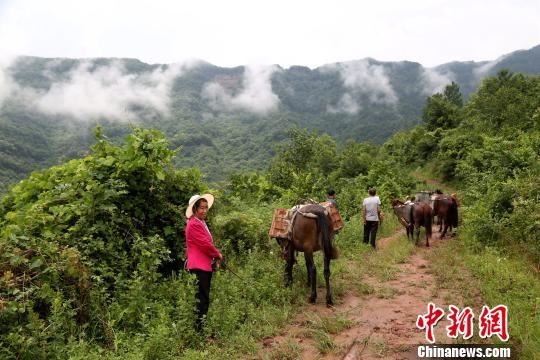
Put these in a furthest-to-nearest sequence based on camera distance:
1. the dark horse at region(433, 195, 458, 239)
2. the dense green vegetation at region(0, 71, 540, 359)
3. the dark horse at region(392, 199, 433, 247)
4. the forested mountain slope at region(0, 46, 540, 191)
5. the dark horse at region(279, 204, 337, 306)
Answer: the forested mountain slope at region(0, 46, 540, 191) → the dark horse at region(433, 195, 458, 239) → the dark horse at region(392, 199, 433, 247) → the dark horse at region(279, 204, 337, 306) → the dense green vegetation at region(0, 71, 540, 359)

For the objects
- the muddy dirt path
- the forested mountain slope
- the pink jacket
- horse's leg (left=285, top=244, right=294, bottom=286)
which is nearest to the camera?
the muddy dirt path

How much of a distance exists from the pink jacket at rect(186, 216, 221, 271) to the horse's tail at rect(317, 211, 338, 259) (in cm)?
233

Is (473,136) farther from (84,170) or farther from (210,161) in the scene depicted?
(210,161)

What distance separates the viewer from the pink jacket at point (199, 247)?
593 cm

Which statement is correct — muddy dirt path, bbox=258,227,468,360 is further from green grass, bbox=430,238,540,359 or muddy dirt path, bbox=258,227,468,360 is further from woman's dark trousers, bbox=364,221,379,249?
woman's dark trousers, bbox=364,221,379,249

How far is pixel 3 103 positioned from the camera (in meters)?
143

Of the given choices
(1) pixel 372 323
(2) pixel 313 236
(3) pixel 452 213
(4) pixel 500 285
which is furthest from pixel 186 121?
(1) pixel 372 323

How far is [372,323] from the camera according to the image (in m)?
6.26

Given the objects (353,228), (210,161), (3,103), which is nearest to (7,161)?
(210,161)

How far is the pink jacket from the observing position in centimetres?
593

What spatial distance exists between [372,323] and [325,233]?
6.03 ft

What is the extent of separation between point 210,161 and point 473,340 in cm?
10469

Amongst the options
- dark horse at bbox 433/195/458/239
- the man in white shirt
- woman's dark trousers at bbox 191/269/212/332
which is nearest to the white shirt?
the man in white shirt

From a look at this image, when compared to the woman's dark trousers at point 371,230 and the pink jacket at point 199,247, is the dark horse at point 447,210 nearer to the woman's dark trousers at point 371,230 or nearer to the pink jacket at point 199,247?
the woman's dark trousers at point 371,230
